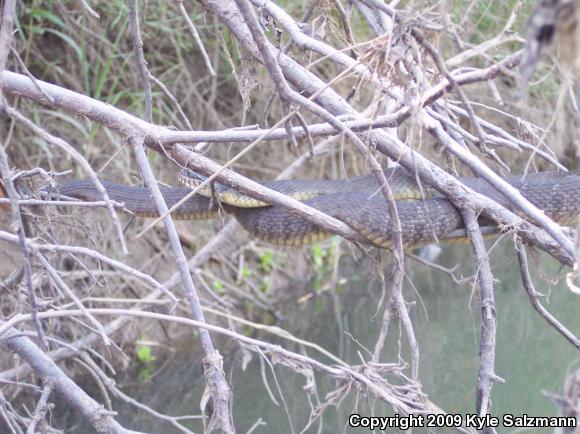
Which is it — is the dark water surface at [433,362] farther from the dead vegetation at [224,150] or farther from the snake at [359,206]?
the snake at [359,206]

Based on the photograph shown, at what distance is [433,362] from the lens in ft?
15.0

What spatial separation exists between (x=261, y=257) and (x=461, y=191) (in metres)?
4.05

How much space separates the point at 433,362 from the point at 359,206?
1.80 metres

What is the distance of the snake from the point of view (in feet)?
9.57

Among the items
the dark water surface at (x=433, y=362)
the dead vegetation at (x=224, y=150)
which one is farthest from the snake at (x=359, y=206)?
the dark water surface at (x=433, y=362)

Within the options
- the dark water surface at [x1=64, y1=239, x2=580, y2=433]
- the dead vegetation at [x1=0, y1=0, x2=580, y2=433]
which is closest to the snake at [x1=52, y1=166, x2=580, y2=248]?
the dead vegetation at [x1=0, y1=0, x2=580, y2=433]

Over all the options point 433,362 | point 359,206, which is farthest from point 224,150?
point 359,206

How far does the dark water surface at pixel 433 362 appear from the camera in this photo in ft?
14.2

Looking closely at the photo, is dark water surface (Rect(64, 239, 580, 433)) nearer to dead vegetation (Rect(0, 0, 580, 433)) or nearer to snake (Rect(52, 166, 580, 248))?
dead vegetation (Rect(0, 0, 580, 433))

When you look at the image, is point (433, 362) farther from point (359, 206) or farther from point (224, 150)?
point (224, 150)

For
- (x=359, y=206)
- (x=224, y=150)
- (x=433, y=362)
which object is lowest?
(x=433, y=362)

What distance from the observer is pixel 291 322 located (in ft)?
18.9

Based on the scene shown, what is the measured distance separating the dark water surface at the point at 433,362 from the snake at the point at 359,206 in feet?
2.15

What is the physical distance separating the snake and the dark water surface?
65 cm
